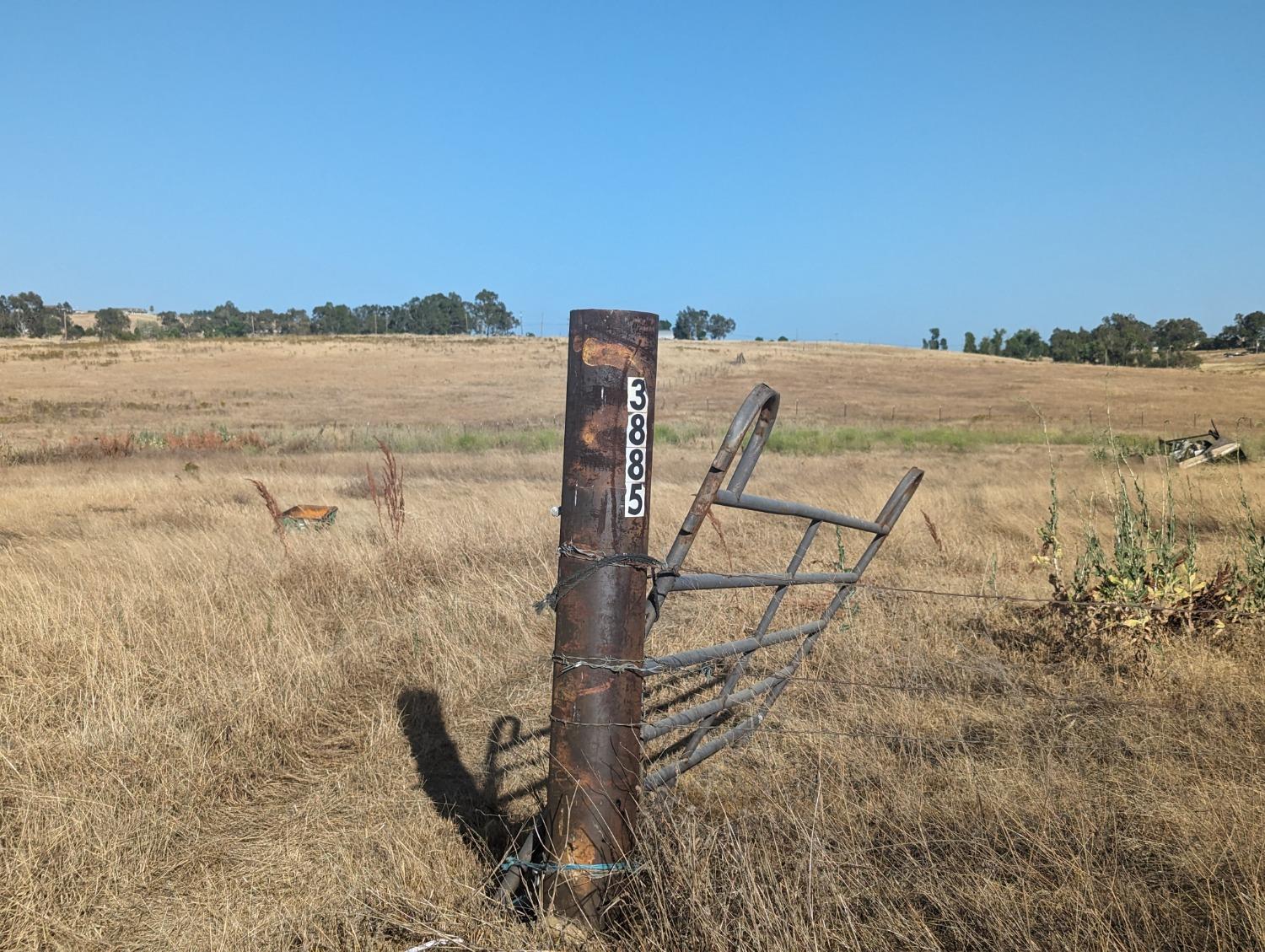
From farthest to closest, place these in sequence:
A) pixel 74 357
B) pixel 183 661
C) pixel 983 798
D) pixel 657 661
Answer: pixel 74 357 < pixel 183 661 < pixel 983 798 < pixel 657 661

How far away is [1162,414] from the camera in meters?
34.9

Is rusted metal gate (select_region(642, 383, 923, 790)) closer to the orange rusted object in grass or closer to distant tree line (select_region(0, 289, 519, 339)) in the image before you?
the orange rusted object in grass

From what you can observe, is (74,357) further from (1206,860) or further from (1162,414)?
(1206,860)

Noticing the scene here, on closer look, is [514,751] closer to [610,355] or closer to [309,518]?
[610,355]

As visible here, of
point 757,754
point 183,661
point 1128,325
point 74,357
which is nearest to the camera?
point 757,754

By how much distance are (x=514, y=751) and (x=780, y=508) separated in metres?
2.08

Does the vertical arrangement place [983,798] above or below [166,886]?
above

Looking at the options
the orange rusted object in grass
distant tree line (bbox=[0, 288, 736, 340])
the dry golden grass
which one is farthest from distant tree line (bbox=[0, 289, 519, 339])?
the orange rusted object in grass

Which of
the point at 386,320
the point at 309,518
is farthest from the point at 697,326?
the point at 309,518

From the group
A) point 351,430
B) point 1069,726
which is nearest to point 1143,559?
point 1069,726

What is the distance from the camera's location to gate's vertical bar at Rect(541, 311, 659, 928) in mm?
2533

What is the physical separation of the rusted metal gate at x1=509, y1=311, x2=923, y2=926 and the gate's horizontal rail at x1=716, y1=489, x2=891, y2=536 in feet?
0.05

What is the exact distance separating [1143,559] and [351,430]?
2293 centimetres

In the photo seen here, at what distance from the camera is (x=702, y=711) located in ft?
10.5
